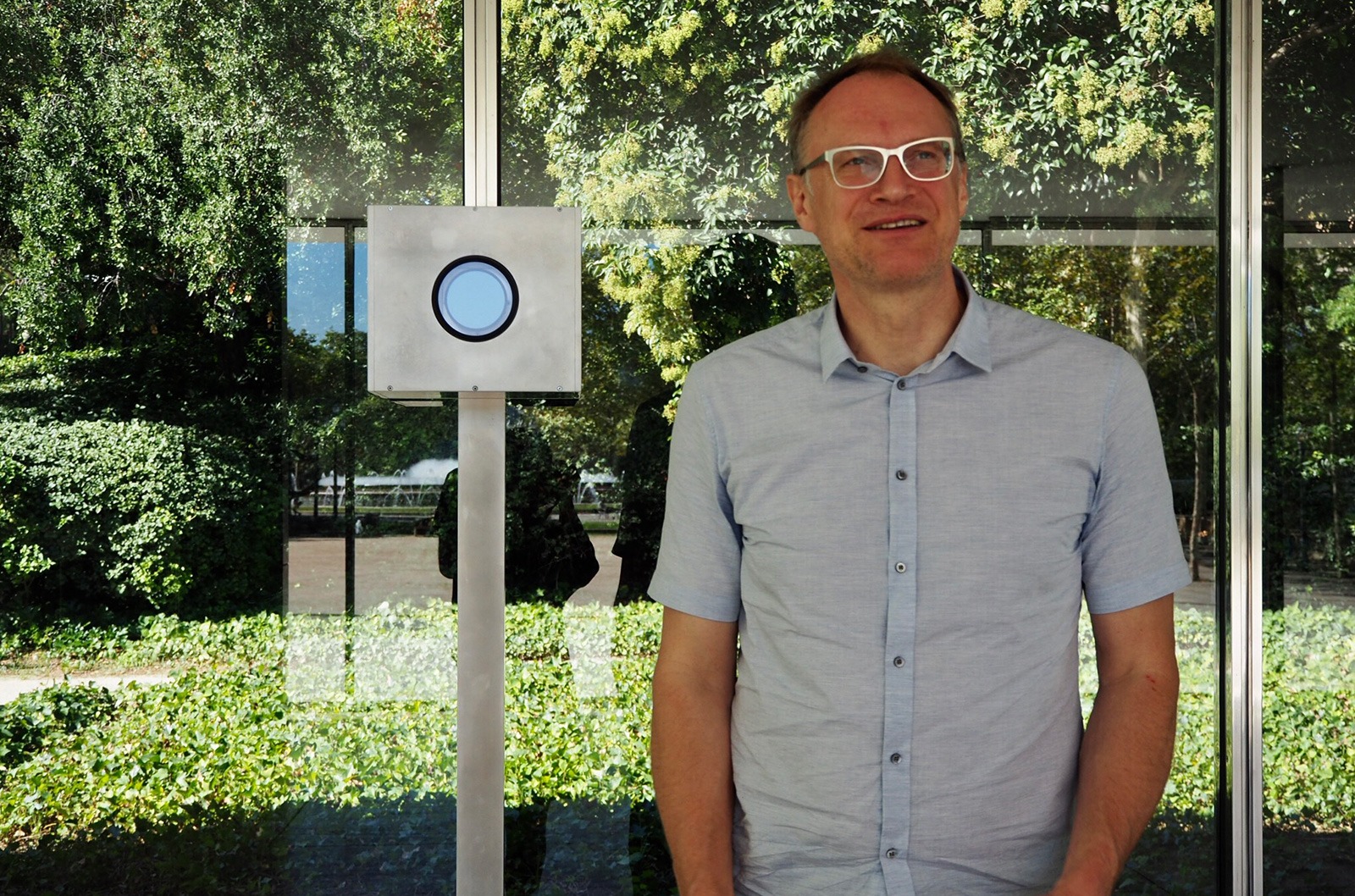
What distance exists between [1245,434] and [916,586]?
2.01 meters

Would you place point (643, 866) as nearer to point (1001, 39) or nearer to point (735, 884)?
point (735, 884)

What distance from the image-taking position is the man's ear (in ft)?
5.58

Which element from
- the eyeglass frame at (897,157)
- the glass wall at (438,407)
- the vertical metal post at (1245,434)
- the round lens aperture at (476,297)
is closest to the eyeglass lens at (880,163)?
the eyeglass frame at (897,157)

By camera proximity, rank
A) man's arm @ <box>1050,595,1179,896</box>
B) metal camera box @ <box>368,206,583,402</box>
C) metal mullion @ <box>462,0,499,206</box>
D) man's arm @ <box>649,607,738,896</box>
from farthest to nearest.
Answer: metal mullion @ <box>462,0,499,206</box> < metal camera box @ <box>368,206,583,402</box> < man's arm @ <box>649,607,738,896</box> < man's arm @ <box>1050,595,1179,896</box>

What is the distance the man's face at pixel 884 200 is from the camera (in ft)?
5.19

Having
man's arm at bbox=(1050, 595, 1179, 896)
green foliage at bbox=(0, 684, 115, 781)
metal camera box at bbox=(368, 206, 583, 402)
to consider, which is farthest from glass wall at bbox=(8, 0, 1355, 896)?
man's arm at bbox=(1050, 595, 1179, 896)

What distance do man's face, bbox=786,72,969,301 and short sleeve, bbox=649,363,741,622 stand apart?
290 mm

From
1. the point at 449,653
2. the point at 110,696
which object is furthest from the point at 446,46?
the point at 110,696

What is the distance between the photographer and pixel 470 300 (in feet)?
7.06

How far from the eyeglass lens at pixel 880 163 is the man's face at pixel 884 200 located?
11 mm

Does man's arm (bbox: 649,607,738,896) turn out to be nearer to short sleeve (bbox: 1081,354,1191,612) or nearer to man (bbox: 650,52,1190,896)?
man (bbox: 650,52,1190,896)

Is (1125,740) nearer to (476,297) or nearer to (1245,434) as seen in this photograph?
(476,297)

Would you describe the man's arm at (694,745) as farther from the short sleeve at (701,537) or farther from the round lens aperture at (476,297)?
the round lens aperture at (476,297)

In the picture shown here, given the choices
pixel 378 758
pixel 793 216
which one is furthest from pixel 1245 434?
pixel 378 758
